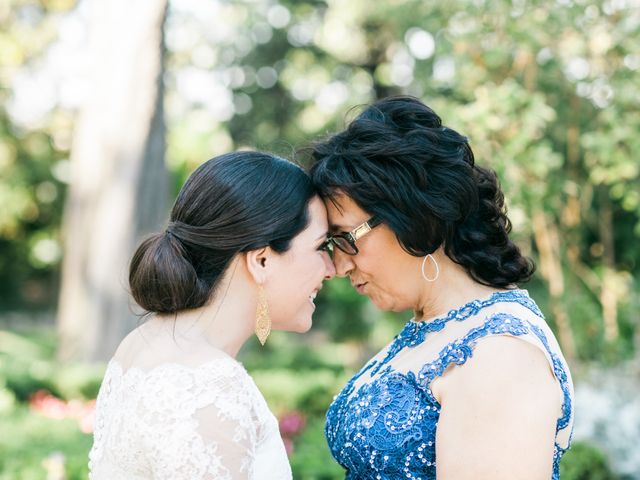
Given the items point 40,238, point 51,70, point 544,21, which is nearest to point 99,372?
point 544,21

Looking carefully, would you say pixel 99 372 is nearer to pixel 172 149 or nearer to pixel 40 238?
pixel 172 149

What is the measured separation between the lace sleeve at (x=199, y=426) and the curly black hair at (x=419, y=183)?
78cm

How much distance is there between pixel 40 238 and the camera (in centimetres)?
2552

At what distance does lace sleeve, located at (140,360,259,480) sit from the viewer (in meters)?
1.97

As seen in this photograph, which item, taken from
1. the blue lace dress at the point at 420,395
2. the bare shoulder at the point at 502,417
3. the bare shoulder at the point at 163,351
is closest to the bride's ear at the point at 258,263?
the bare shoulder at the point at 163,351

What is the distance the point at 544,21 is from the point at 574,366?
129 inches

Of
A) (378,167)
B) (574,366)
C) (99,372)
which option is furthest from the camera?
(99,372)

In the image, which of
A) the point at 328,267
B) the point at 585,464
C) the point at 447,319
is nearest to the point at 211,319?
the point at 328,267

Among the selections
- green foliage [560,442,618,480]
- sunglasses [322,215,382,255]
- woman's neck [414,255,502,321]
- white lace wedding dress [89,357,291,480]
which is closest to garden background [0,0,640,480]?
green foliage [560,442,618,480]

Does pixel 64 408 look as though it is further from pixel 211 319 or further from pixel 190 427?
pixel 190 427

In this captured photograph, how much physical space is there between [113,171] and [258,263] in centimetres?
732

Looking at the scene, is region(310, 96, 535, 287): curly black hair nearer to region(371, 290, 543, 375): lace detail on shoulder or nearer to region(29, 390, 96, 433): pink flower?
region(371, 290, 543, 375): lace detail on shoulder

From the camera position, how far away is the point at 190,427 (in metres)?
1.99

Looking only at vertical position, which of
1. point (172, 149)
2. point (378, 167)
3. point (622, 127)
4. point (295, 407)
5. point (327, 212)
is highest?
point (378, 167)
